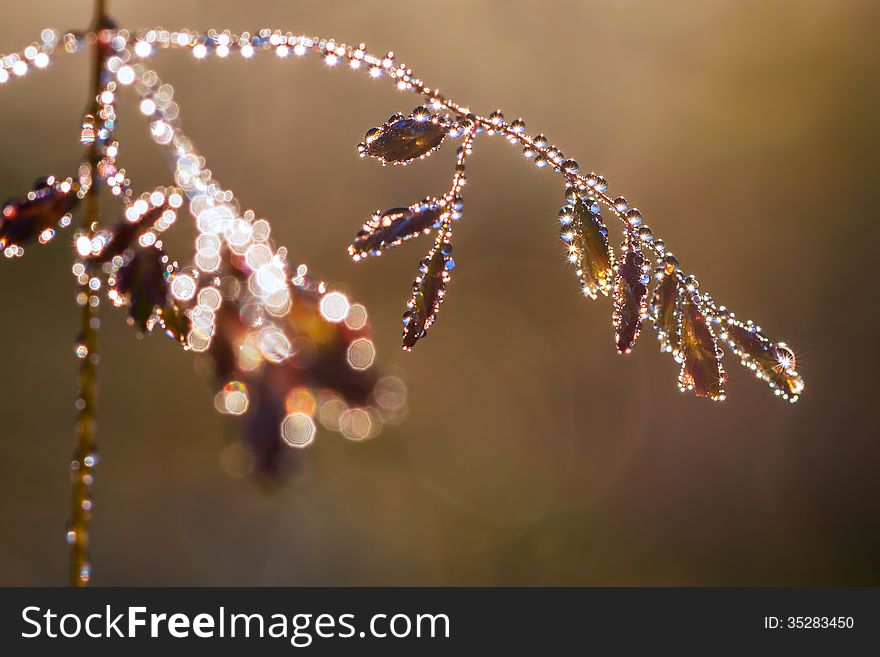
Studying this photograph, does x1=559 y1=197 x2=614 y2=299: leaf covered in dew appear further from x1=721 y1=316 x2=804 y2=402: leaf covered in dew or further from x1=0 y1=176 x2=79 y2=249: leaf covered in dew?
x1=0 y1=176 x2=79 y2=249: leaf covered in dew

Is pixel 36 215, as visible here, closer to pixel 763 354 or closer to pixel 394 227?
pixel 394 227

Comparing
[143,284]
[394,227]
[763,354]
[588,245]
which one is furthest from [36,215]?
[763,354]

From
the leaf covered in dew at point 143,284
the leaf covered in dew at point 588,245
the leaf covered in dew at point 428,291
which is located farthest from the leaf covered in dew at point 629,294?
the leaf covered in dew at point 143,284

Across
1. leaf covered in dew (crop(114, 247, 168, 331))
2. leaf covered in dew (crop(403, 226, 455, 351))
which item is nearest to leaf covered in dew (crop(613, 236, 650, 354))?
leaf covered in dew (crop(403, 226, 455, 351))

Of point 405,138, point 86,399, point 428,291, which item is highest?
point 405,138

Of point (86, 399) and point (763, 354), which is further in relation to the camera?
point (763, 354)

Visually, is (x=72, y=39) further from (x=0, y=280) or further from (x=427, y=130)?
(x=0, y=280)
